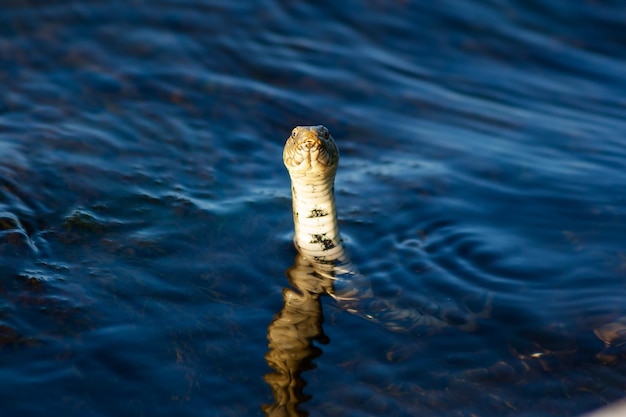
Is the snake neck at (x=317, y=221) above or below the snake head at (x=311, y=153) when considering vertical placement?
below

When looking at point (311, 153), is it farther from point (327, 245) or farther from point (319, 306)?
point (319, 306)

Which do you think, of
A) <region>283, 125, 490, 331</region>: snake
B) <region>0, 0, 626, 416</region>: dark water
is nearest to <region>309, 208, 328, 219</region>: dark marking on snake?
<region>283, 125, 490, 331</region>: snake

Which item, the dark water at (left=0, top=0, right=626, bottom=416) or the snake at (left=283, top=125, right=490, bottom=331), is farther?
the snake at (left=283, top=125, right=490, bottom=331)

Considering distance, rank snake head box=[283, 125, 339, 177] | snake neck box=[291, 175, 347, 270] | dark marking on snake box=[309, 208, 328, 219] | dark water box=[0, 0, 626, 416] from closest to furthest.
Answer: dark water box=[0, 0, 626, 416], snake head box=[283, 125, 339, 177], snake neck box=[291, 175, 347, 270], dark marking on snake box=[309, 208, 328, 219]

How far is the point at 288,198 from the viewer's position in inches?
279

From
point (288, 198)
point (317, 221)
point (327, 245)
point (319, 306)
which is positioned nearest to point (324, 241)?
point (327, 245)

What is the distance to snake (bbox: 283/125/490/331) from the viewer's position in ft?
17.9

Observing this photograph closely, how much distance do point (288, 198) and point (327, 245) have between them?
1193 mm

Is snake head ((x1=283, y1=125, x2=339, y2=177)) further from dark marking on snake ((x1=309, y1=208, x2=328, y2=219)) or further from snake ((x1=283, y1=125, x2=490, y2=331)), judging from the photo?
dark marking on snake ((x1=309, y1=208, x2=328, y2=219))

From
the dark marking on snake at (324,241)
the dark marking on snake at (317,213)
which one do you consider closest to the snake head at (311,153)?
the dark marking on snake at (317,213)

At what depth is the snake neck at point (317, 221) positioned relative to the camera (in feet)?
18.6

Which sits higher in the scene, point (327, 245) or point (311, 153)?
point (311, 153)

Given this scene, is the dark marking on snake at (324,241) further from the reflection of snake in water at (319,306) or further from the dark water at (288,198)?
the dark water at (288,198)

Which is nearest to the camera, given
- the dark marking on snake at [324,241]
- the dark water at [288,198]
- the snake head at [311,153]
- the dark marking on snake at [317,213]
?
the dark water at [288,198]
